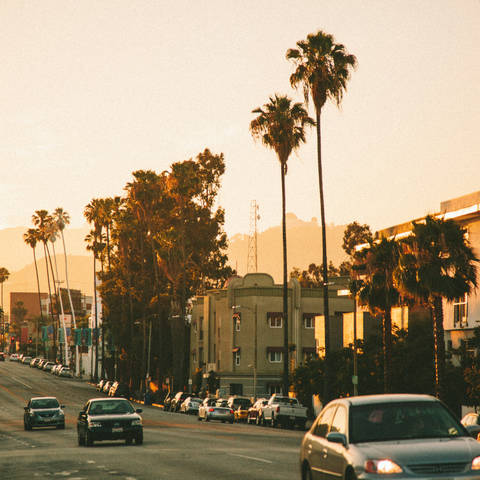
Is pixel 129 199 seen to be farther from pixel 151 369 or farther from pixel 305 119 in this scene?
pixel 305 119

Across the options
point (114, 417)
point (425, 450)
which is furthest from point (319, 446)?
point (114, 417)

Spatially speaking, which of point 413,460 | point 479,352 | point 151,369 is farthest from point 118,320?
point 413,460

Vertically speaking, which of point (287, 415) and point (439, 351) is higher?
point (439, 351)

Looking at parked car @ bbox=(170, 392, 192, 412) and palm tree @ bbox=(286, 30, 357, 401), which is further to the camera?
parked car @ bbox=(170, 392, 192, 412)

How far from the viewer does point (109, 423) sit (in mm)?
29391

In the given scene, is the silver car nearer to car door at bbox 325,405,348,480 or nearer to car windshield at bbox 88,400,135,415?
car door at bbox 325,405,348,480

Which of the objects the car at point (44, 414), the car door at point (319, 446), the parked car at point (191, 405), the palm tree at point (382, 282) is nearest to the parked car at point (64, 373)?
the parked car at point (191, 405)

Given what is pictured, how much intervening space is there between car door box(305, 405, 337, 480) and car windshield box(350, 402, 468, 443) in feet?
2.61

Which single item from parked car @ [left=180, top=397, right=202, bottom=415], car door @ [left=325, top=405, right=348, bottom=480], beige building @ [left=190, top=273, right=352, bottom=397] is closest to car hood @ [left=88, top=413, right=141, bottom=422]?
car door @ [left=325, top=405, right=348, bottom=480]

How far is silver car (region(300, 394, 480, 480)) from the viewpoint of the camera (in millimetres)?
10391

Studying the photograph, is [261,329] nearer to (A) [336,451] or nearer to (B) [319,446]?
(B) [319,446]

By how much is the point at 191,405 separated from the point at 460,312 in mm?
28545

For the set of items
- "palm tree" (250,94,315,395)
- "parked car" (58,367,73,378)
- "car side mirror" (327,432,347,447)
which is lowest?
"car side mirror" (327,432,347,447)

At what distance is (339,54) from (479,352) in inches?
790
